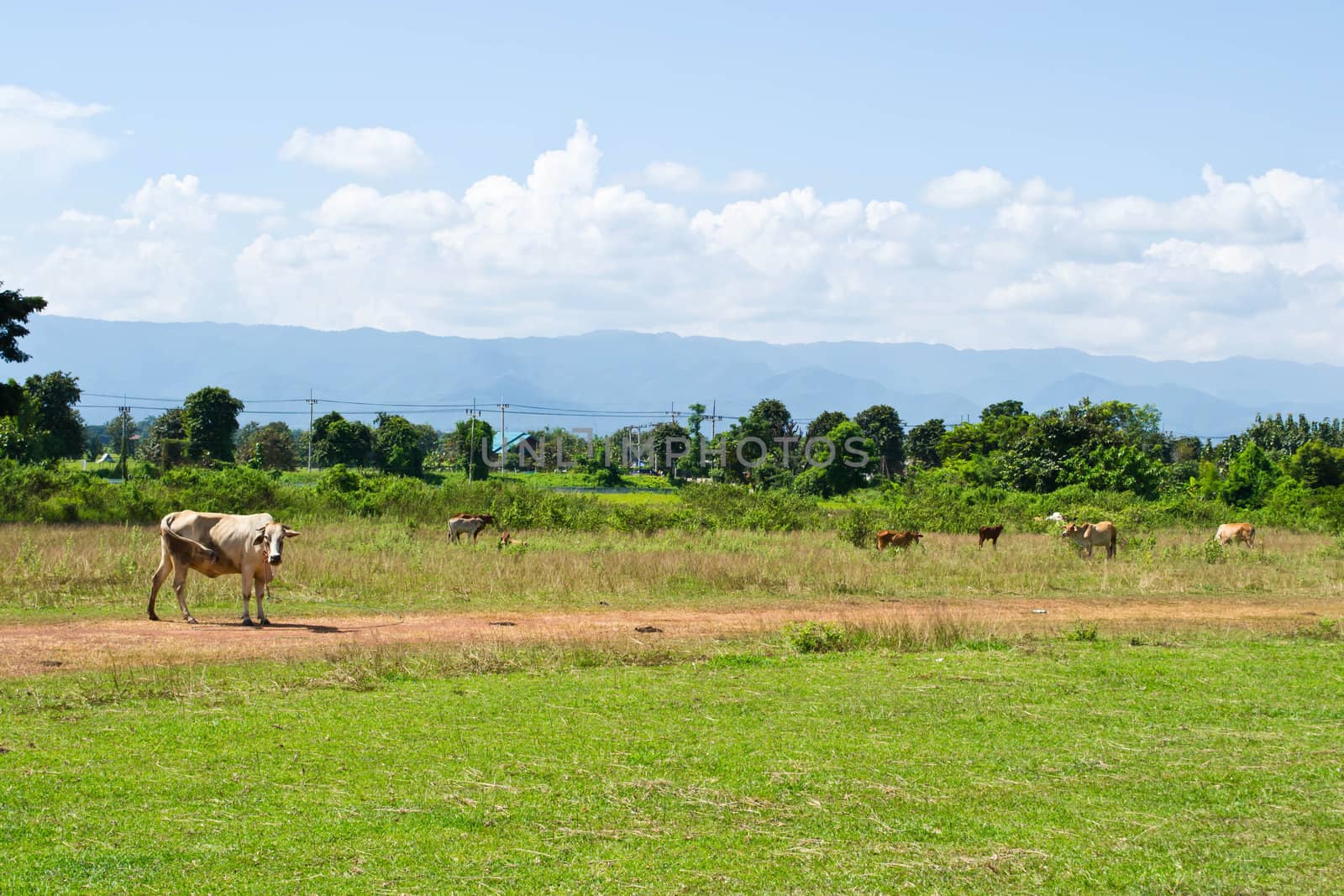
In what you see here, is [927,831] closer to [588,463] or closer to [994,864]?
[994,864]

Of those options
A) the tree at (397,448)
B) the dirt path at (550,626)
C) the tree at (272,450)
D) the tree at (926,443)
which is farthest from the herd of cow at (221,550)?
the tree at (926,443)

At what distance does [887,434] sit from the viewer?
109 meters

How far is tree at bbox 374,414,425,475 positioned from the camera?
90.1 meters

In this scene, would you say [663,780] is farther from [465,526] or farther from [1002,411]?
[1002,411]

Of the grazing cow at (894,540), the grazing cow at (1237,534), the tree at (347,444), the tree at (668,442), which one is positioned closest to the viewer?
the grazing cow at (894,540)

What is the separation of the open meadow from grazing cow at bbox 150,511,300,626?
2.28ft

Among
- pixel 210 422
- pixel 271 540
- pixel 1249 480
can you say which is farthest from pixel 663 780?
pixel 210 422

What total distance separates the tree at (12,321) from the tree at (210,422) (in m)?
44.9

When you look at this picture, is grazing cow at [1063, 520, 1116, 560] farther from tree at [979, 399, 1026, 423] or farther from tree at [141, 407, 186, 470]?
tree at [141, 407, 186, 470]

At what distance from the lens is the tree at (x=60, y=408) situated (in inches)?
2997

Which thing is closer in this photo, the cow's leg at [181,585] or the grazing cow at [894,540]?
the cow's leg at [181,585]

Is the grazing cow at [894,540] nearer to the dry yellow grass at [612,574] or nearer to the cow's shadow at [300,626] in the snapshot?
the dry yellow grass at [612,574]

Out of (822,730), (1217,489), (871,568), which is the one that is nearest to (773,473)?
(1217,489)

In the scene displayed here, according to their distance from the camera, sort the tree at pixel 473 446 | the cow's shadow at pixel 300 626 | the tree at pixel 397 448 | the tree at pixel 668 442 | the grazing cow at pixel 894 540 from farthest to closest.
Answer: the tree at pixel 668 442, the tree at pixel 473 446, the tree at pixel 397 448, the grazing cow at pixel 894 540, the cow's shadow at pixel 300 626
